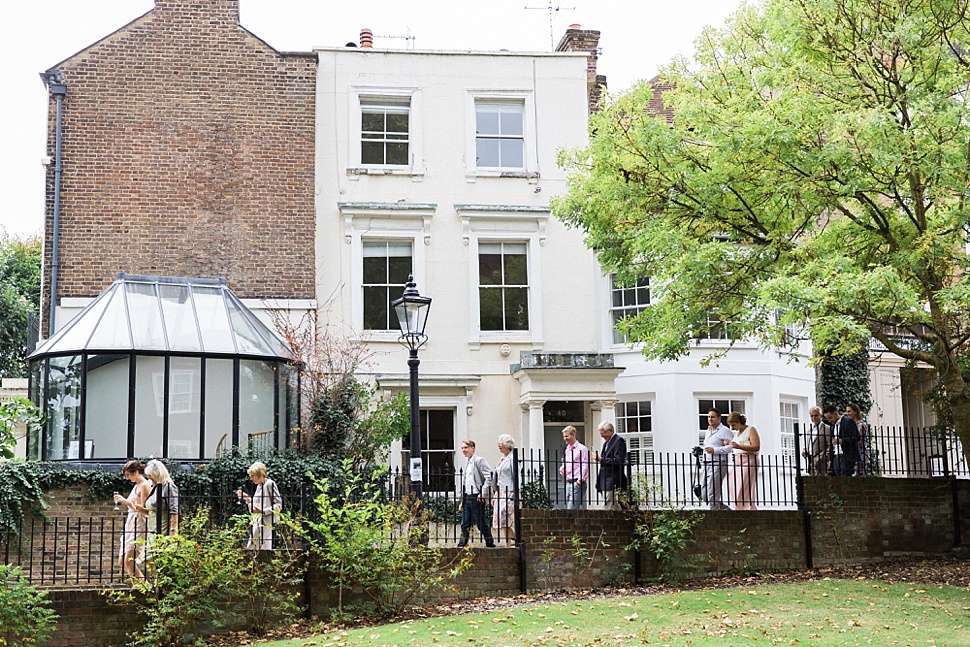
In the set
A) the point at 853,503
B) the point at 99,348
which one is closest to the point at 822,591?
the point at 853,503

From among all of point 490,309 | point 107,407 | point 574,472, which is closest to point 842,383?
point 490,309

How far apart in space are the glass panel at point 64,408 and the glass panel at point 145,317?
1110 mm

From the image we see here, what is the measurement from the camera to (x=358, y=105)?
25.3 metres

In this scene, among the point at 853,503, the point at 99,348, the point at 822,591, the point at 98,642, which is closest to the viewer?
the point at 98,642

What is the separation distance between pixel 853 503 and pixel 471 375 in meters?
9.11

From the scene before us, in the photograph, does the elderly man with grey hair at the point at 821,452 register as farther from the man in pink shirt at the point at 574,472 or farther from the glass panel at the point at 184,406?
the glass panel at the point at 184,406

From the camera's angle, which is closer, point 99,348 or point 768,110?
point 768,110

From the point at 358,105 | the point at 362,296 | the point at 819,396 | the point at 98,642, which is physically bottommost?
the point at 98,642

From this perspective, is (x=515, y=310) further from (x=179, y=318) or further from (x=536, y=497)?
(x=536, y=497)

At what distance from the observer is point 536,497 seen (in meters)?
17.5

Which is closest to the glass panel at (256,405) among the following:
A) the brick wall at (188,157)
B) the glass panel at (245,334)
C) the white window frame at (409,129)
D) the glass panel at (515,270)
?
the glass panel at (245,334)

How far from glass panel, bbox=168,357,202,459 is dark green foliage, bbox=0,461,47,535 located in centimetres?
297

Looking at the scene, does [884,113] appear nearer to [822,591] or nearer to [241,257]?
[822,591]

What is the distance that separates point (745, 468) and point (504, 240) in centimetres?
922
